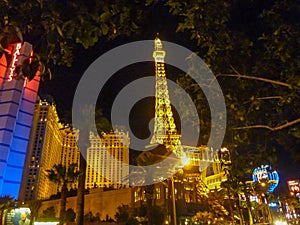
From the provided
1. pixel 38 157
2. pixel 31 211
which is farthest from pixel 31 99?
pixel 38 157

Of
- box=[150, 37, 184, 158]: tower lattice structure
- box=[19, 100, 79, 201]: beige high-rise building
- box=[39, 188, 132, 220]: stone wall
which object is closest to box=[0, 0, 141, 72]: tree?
box=[39, 188, 132, 220]: stone wall

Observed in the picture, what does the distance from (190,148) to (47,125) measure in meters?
48.3

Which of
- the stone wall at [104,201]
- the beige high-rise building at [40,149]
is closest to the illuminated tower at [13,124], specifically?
the stone wall at [104,201]

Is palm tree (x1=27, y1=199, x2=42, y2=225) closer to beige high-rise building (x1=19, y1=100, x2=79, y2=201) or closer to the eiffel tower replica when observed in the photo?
beige high-rise building (x1=19, y1=100, x2=79, y2=201)

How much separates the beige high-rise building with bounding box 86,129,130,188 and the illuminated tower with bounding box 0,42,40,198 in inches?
1663

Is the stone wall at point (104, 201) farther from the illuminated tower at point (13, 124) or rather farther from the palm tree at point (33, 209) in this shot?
the palm tree at point (33, 209)

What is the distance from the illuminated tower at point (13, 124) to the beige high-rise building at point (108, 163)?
4224 cm

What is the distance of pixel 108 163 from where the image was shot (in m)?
93.2

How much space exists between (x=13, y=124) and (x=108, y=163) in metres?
55.0

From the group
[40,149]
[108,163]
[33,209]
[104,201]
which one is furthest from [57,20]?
[108,163]

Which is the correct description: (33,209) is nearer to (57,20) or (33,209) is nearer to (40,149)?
(57,20)

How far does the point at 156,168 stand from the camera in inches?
1307

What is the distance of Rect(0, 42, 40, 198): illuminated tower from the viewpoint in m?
37.4

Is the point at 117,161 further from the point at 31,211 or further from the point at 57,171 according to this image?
A: the point at 31,211
